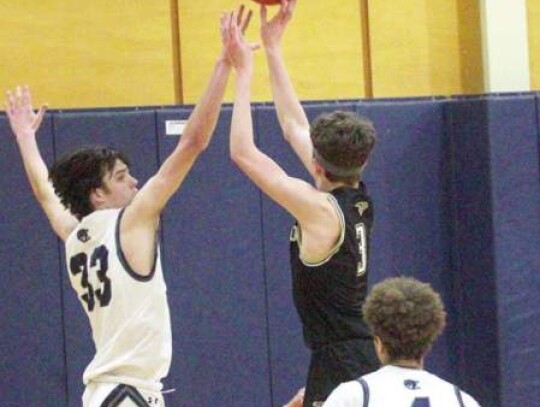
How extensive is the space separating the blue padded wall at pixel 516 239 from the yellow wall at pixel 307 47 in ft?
3.33

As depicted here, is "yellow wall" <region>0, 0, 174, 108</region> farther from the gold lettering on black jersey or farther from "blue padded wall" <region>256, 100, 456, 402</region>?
the gold lettering on black jersey

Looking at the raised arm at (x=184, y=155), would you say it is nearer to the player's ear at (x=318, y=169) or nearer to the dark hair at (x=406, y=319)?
the player's ear at (x=318, y=169)

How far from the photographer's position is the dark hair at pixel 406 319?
150 inches

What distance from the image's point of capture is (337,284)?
4.68 m

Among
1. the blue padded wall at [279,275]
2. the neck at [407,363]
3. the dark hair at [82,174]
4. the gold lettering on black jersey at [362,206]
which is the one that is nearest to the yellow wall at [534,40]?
the blue padded wall at [279,275]

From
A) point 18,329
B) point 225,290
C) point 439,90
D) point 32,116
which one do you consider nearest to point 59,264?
point 18,329

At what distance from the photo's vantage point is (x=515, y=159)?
8.25 m

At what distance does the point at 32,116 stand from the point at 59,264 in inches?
90.6

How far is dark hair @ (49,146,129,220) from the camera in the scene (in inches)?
193

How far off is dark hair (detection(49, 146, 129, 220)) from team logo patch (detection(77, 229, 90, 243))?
0.16 metres

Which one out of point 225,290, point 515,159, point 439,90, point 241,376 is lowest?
point 241,376

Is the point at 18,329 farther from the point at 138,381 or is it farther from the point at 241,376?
the point at 138,381

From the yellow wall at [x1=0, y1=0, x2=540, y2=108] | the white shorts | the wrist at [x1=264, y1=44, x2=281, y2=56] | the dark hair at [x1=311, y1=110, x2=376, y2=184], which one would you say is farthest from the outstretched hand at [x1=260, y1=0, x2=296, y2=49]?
the yellow wall at [x1=0, y1=0, x2=540, y2=108]

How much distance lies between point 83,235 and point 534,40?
490cm
